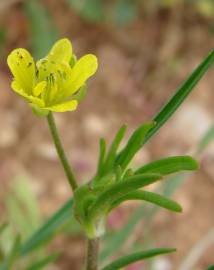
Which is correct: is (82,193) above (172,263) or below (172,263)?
below

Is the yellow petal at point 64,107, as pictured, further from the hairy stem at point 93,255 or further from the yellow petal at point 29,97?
the hairy stem at point 93,255

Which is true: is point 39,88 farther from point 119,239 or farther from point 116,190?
point 119,239

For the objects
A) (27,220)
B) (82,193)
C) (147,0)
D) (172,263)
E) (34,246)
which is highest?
(147,0)

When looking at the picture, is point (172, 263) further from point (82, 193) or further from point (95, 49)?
point (82, 193)

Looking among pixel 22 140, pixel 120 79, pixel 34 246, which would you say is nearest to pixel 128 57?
pixel 120 79

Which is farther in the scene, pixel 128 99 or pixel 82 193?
pixel 128 99

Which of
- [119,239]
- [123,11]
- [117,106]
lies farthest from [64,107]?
[123,11]

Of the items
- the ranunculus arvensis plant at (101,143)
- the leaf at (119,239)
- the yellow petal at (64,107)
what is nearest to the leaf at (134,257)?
the ranunculus arvensis plant at (101,143)

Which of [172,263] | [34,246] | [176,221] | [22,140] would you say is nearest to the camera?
[34,246]
